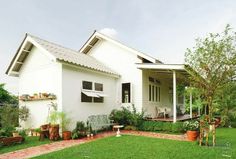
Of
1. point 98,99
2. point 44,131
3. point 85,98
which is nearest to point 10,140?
point 44,131

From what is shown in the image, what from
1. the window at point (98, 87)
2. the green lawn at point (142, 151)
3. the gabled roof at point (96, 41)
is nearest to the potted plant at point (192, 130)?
the green lawn at point (142, 151)

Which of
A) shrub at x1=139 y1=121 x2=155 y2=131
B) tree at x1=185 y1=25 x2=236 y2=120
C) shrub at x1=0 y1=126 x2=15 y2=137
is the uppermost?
tree at x1=185 y1=25 x2=236 y2=120

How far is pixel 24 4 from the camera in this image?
18391mm

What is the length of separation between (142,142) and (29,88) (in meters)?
9.06

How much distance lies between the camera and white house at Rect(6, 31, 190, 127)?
1496cm

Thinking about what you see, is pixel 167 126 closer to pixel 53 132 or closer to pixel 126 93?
pixel 126 93

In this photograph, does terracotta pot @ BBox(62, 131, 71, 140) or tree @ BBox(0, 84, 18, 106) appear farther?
tree @ BBox(0, 84, 18, 106)

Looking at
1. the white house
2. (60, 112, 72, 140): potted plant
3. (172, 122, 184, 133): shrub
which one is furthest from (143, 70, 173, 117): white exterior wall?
(60, 112, 72, 140): potted plant

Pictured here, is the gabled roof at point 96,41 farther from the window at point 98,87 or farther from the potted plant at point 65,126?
the potted plant at point 65,126

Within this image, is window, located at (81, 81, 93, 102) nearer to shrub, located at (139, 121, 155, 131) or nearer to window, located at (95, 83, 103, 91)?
window, located at (95, 83, 103, 91)

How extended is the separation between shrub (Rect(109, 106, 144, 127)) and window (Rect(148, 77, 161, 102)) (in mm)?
3250

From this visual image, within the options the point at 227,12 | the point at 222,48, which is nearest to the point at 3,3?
the point at 222,48

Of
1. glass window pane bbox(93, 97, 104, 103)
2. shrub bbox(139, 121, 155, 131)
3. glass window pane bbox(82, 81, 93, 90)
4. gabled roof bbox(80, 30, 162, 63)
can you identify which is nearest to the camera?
glass window pane bbox(82, 81, 93, 90)

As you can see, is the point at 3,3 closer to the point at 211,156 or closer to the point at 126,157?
the point at 126,157
